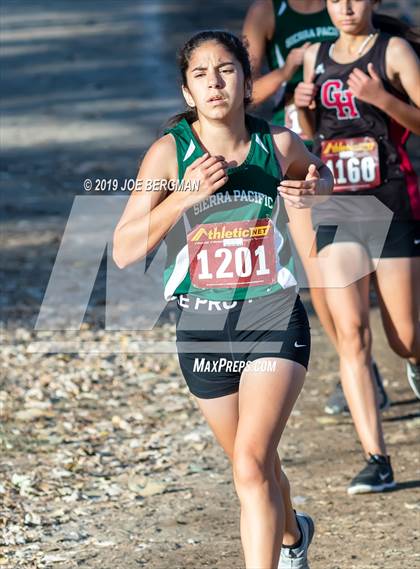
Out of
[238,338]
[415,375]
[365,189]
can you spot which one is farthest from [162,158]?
[415,375]

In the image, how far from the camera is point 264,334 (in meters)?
4.82

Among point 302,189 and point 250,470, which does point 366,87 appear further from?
point 250,470

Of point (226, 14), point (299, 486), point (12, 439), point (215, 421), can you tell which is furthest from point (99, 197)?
point (226, 14)

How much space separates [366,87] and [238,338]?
1925mm

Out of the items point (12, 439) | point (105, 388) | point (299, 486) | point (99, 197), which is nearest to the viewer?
point (299, 486)

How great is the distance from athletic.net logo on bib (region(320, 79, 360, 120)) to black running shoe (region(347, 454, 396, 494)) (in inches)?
62.8

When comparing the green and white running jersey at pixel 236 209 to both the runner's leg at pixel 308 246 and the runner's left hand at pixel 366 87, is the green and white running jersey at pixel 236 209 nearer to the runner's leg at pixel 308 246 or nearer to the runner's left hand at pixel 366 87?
the runner's left hand at pixel 366 87

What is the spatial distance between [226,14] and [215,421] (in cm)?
2198

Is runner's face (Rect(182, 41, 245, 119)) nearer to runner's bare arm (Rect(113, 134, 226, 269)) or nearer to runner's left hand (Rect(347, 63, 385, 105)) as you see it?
runner's bare arm (Rect(113, 134, 226, 269))

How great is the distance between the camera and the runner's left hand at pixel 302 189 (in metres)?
4.77

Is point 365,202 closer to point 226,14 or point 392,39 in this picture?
point 392,39

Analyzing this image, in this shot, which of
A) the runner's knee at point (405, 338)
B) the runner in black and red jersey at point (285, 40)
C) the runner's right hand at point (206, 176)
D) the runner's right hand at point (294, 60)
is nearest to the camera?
the runner's right hand at point (206, 176)

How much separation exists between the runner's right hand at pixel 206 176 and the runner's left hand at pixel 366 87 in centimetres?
190

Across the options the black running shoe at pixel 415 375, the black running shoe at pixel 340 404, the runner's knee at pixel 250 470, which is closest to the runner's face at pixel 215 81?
the runner's knee at pixel 250 470
